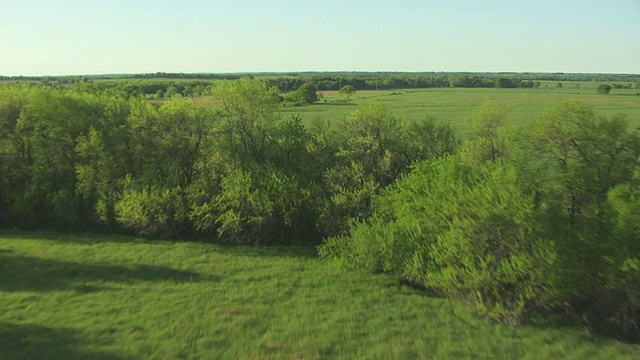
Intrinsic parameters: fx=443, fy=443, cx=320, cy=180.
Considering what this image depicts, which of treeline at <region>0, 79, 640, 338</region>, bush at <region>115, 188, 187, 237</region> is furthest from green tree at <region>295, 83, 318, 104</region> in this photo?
bush at <region>115, 188, 187, 237</region>

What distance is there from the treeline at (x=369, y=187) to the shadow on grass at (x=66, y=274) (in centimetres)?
615

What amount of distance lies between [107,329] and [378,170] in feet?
62.8

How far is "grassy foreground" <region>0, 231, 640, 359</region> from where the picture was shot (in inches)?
646

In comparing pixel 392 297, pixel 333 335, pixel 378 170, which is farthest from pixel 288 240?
pixel 333 335

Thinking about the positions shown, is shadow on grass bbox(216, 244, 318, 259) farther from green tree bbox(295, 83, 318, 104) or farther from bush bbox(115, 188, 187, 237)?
green tree bbox(295, 83, 318, 104)

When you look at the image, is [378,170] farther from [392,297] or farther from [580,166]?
[580,166]

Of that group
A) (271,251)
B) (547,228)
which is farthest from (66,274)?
(547,228)

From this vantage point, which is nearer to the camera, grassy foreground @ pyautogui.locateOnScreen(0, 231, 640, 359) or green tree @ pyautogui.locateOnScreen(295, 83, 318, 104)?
grassy foreground @ pyautogui.locateOnScreen(0, 231, 640, 359)

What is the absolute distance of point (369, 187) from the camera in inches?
1147

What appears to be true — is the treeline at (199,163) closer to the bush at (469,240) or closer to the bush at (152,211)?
the bush at (152,211)

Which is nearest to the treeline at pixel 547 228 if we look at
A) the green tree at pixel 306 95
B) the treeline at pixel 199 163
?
the treeline at pixel 199 163

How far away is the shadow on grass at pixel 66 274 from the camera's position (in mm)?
23219

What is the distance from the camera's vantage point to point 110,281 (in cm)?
2414

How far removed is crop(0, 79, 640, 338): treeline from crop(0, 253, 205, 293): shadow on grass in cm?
615
